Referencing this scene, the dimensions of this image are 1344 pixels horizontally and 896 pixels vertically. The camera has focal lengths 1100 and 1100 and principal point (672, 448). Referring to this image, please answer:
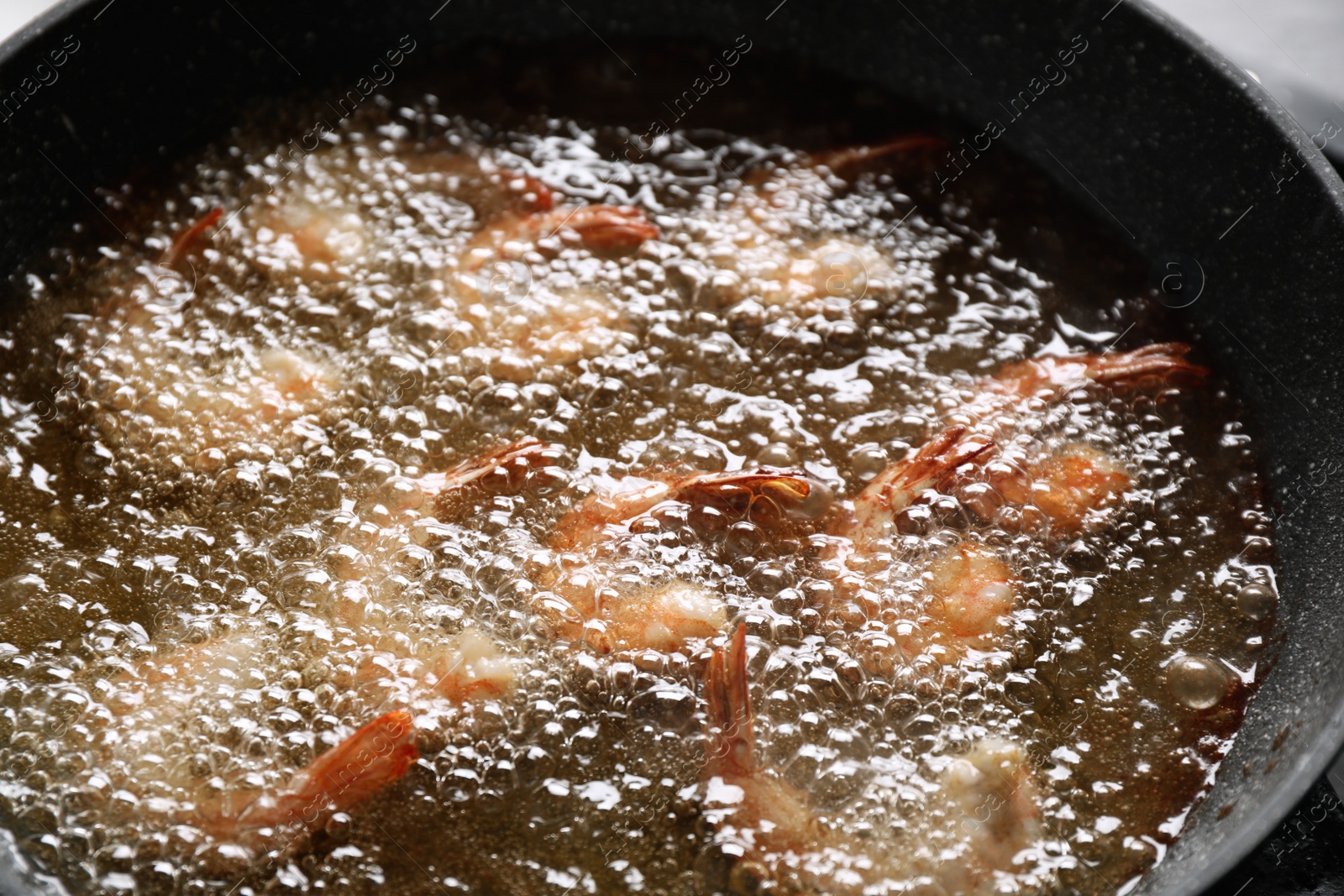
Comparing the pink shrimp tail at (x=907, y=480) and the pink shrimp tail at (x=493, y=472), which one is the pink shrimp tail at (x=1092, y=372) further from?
the pink shrimp tail at (x=493, y=472)

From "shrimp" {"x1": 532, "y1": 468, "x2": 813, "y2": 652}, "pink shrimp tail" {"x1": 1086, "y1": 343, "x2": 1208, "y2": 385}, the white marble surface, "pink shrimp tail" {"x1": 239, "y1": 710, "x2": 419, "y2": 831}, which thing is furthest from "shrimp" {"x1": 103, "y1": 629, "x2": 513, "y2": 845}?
the white marble surface

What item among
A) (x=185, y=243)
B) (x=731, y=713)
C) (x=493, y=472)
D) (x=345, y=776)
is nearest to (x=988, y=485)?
(x=731, y=713)

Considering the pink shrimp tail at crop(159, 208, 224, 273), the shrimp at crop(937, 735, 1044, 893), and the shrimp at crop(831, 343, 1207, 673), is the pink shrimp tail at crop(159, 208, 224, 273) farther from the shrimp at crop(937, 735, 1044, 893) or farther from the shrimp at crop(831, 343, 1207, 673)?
the shrimp at crop(937, 735, 1044, 893)

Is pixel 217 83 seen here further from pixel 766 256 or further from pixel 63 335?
pixel 766 256

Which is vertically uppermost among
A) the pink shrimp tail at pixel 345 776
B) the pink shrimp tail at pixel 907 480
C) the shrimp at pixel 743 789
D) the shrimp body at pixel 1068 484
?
the pink shrimp tail at pixel 907 480

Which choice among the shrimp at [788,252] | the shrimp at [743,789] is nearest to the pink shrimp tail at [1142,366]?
the shrimp at [788,252]

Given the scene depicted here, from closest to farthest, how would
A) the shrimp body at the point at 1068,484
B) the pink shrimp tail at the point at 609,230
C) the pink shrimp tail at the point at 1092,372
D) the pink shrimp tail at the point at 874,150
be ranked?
the shrimp body at the point at 1068,484, the pink shrimp tail at the point at 1092,372, the pink shrimp tail at the point at 609,230, the pink shrimp tail at the point at 874,150

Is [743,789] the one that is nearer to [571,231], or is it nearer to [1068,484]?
[1068,484]
